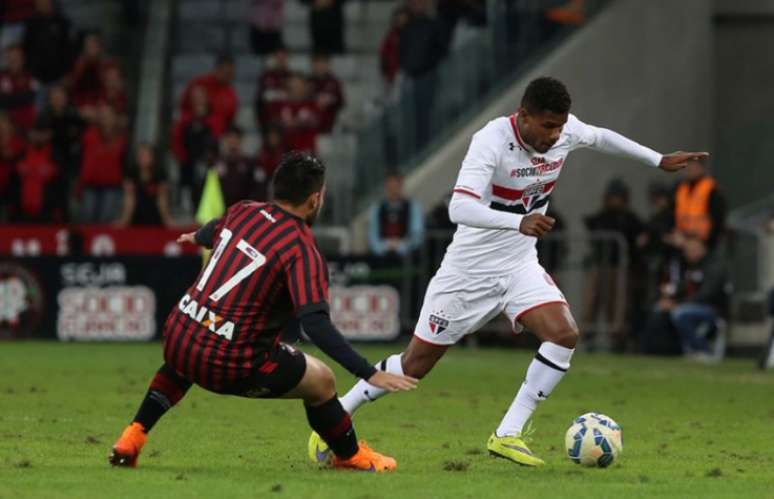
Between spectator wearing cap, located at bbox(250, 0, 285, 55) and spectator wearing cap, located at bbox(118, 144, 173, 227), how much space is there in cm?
423

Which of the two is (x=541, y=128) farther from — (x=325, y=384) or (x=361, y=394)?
(x=325, y=384)

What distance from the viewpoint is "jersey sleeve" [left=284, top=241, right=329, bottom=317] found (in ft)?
28.1

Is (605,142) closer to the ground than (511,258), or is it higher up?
higher up

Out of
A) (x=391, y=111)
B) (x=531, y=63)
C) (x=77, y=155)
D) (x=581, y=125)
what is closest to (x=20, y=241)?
(x=77, y=155)

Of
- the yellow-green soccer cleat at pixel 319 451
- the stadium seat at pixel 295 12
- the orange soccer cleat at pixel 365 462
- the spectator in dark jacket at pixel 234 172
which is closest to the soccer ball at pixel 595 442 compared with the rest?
the orange soccer cleat at pixel 365 462

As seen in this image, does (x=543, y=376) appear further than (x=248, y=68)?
No

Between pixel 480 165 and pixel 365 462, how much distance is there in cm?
184

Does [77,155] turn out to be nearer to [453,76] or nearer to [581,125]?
[453,76]

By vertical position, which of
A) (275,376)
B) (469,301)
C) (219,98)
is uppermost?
(219,98)

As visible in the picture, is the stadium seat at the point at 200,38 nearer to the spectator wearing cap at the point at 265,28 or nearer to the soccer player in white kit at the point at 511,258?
the spectator wearing cap at the point at 265,28

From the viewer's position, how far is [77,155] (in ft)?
78.1

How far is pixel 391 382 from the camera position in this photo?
832 centimetres

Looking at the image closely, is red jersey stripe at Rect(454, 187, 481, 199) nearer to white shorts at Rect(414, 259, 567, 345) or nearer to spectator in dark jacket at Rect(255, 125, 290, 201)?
white shorts at Rect(414, 259, 567, 345)

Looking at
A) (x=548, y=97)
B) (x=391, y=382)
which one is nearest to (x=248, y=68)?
(x=548, y=97)
